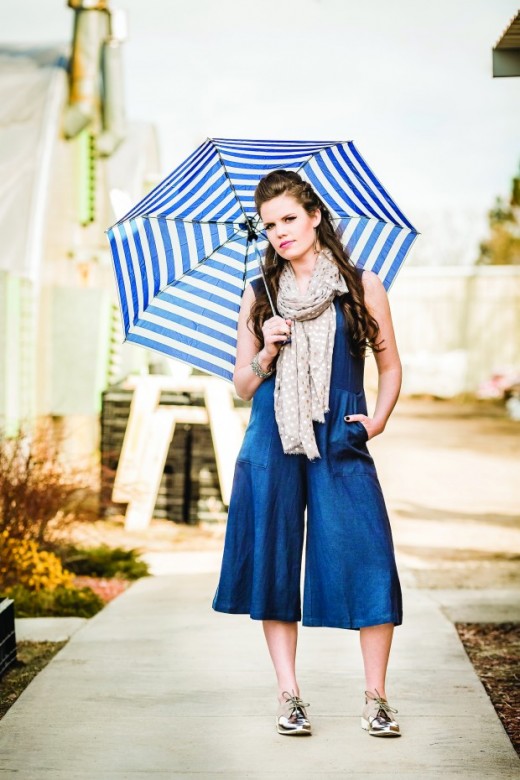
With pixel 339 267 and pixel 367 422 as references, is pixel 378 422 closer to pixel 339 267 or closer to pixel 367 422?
pixel 367 422

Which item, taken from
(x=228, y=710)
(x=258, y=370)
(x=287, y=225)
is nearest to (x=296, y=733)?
(x=228, y=710)

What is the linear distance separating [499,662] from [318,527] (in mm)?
1544

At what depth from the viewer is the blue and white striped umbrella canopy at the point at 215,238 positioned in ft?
13.0

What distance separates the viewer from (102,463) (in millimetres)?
9062

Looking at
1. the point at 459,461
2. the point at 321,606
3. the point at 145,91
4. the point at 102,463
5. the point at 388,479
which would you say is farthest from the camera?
the point at 145,91

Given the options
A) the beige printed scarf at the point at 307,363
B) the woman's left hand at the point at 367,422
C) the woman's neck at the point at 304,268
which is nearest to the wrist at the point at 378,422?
the woman's left hand at the point at 367,422

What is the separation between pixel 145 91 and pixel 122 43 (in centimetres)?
2263

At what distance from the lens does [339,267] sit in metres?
3.62

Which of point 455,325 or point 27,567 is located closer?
point 27,567

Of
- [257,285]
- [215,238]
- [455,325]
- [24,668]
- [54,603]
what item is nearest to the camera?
[257,285]

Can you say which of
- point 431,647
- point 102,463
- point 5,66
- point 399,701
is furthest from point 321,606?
point 5,66

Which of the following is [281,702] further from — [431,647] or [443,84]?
[443,84]

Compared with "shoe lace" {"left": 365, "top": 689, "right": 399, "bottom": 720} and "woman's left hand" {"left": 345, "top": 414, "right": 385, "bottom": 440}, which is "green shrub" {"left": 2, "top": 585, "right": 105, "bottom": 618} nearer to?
"shoe lace" {"left": 365, "top": 689, "right": 399, "bottom": 720}

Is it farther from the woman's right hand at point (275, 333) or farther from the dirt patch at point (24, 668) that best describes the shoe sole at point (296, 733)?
the woman's right hand at point (275, 333)
